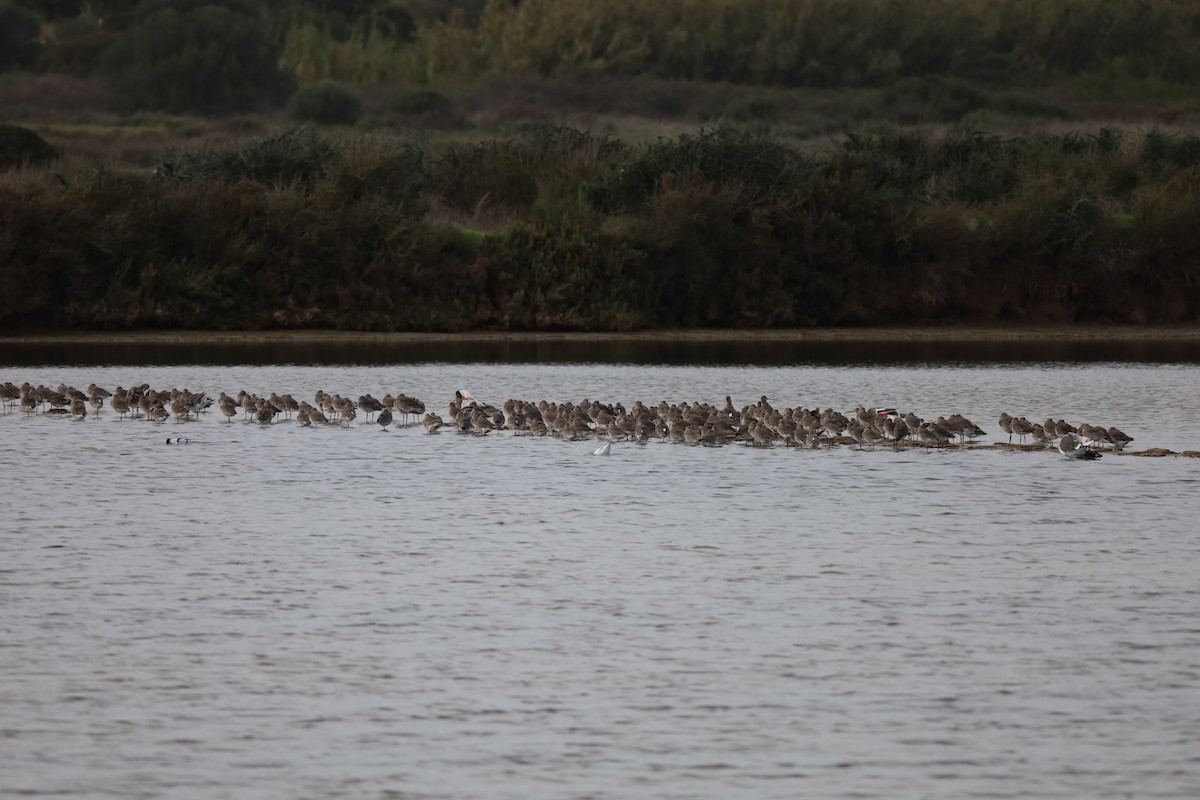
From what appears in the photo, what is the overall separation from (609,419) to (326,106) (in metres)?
49.6

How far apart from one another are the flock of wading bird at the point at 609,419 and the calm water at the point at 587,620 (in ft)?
1.29

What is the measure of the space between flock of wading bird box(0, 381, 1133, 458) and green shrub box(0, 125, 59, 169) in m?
20.8

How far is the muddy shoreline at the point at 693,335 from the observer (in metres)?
39.1

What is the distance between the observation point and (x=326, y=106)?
7269 centimetres

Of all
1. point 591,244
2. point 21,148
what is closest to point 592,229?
point 591,244

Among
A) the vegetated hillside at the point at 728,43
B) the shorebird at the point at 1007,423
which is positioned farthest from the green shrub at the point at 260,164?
the vegetated hillside at the point at 728,43

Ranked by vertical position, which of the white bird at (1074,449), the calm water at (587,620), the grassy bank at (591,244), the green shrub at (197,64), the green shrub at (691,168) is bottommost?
the calm water at (587,620)

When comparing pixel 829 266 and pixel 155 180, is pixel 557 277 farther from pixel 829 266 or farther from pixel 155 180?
pixel 155 180

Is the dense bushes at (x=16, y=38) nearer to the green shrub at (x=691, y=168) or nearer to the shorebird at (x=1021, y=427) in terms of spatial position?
the green shrub at (x=691, y=168)

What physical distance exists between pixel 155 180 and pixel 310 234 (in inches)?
164

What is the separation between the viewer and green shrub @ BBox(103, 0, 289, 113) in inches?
3110

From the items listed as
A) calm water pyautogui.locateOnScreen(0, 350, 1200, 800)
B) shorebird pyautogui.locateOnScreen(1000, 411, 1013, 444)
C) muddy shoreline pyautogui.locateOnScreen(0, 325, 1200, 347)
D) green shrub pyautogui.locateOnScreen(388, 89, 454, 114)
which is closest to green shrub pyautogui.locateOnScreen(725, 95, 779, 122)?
green shrub pyautogui.locateOnScreen(388, 89, 454, 114)

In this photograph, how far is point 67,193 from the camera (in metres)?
41.4

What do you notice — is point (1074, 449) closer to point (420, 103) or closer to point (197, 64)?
point (420, 103)
